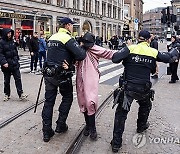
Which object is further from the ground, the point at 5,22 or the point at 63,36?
the point at 5,22

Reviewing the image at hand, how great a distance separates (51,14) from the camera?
38.7m

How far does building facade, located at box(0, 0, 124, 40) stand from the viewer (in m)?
31.0

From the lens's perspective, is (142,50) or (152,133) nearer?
(142,50)

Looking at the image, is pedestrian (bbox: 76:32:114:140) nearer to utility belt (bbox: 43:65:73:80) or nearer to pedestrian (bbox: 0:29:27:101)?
utility belt (bbox: 43:65:73:80)

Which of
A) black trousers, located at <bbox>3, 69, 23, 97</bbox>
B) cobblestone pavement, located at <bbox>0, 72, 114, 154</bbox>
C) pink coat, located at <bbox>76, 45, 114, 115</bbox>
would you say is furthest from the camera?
black trousers, located at <bbox>3, 69, 23, 97</bbox>

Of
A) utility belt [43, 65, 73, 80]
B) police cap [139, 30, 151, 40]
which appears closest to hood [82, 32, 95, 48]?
utility belt [43, 65, 73, 80]

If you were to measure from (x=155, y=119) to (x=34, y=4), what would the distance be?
101ft

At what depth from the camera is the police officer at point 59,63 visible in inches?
195

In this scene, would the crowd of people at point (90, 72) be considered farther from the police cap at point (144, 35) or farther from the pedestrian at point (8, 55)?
the pedestrian at point (8, 55)

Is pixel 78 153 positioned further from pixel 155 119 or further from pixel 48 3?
pixel 48 3

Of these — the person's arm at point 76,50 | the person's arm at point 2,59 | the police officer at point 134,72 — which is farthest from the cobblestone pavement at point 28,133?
the person's arm at point 76,50

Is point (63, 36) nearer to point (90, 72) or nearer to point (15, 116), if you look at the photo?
point (90, 72)

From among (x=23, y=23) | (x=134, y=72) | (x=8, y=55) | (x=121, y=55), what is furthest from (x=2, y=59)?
(x=23, y=23)

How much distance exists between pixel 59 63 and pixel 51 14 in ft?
114
